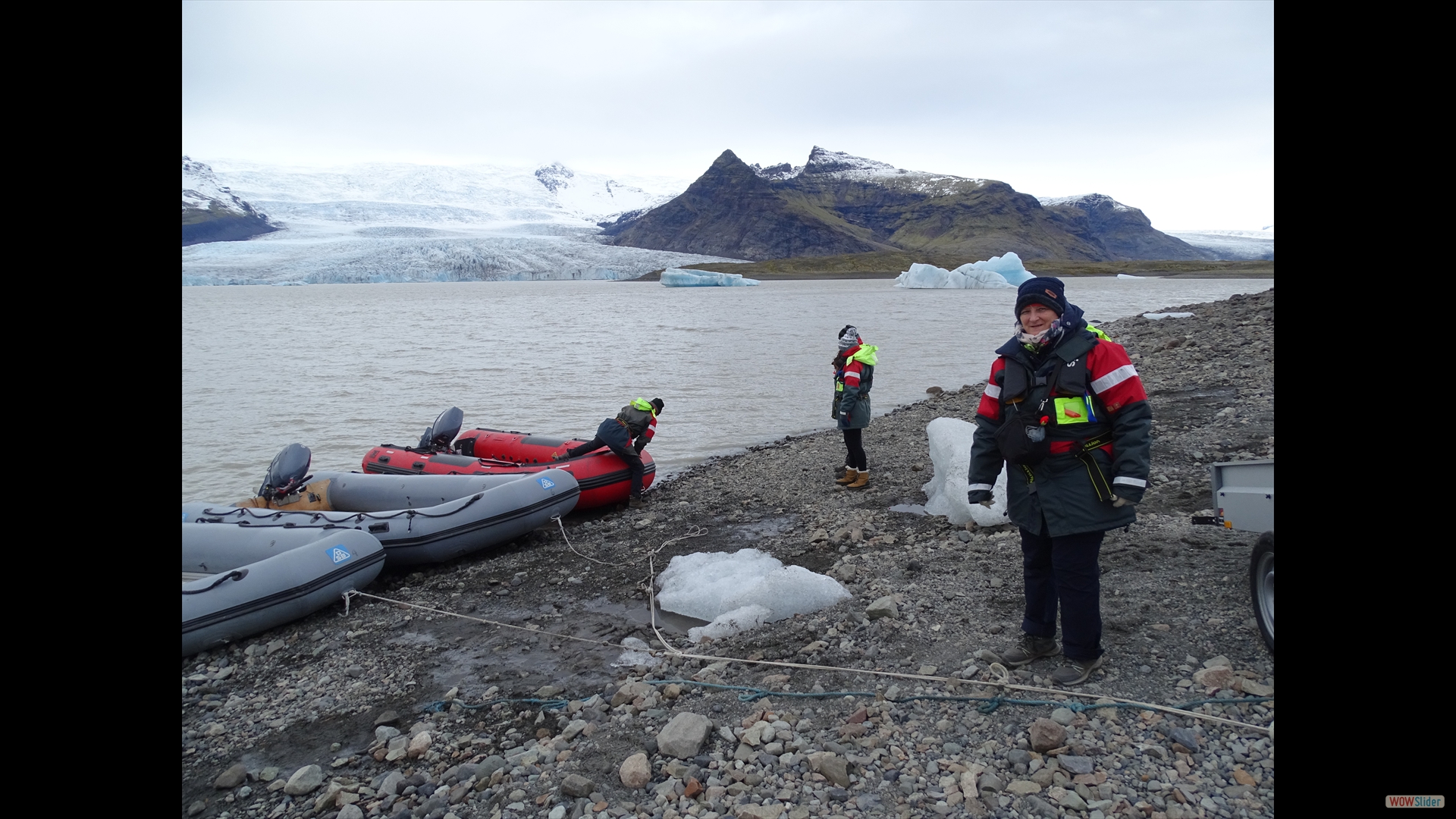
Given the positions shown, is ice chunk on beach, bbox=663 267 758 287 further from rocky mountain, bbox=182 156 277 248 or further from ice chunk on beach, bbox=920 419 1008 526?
rocky mountain, bbox=182 156 277 248

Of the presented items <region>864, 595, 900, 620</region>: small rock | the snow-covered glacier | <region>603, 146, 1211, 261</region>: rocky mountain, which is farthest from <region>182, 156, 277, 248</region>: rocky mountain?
<region>864, 595, 900, 620</region>: small rock

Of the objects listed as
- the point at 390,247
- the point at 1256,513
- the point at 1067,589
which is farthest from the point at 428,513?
the point at 390,247

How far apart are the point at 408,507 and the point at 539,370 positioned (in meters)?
14.0

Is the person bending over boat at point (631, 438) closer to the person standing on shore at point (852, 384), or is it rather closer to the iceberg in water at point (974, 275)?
the person standing on shore at point (852, 384)

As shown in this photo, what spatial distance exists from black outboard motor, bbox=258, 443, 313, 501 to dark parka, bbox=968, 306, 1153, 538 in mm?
7186

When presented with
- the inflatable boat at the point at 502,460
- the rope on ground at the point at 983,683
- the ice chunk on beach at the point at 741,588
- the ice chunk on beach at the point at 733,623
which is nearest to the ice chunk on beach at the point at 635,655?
the rope on ground at the point at 983,683

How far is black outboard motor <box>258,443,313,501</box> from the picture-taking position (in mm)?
7684

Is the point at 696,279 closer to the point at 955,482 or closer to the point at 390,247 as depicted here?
the point at 390,247

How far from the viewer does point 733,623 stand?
4.38m
